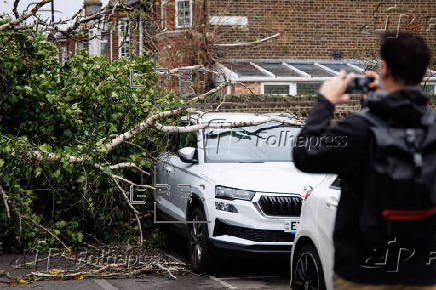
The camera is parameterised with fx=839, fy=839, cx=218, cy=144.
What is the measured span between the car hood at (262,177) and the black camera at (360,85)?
5433 millimetres

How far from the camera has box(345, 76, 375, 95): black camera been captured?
3.68 metres

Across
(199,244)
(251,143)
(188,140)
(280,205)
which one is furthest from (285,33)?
(280,205)

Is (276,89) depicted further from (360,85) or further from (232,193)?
(360,85)

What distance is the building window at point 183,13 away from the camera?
86.4 ft

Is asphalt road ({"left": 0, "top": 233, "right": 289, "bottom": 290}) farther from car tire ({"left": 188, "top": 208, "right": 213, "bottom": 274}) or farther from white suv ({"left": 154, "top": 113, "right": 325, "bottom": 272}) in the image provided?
white suv ({"left": 154, "top": 113, "right": 325, "bottom": 272})

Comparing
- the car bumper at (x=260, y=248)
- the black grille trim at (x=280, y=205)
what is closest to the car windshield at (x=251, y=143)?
the black grille trim at (x=280, y=205)

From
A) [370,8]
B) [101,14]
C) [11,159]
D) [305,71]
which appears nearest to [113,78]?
[101,14]

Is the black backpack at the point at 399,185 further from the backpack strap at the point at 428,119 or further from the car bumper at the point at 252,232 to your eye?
the car bumper at the point at 252,232

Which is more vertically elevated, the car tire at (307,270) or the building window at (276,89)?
the car tire at (307,270)

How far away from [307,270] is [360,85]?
3294mm

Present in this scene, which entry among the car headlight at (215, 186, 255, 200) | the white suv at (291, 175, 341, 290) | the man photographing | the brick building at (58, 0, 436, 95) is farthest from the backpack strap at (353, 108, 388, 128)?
the brick building at (58, 0, 436, 95)

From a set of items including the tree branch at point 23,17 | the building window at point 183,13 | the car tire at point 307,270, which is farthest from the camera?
the building window at point 183,13

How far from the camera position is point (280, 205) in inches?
359

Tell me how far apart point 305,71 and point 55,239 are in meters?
16.0
